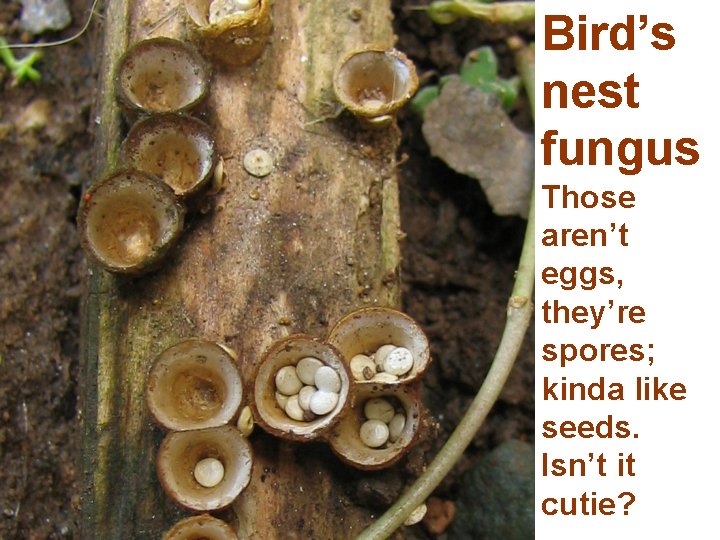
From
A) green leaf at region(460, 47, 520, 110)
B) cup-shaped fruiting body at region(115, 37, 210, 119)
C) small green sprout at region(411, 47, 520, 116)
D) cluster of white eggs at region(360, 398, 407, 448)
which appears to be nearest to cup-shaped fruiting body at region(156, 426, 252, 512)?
cluster of white eggs at region(360, 398, 407, 448)

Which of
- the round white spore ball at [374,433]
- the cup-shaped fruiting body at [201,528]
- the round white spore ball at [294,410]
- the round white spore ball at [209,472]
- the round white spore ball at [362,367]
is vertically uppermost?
the round white spore ball at [362,367]

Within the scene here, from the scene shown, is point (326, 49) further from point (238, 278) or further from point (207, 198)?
point (238, 278)

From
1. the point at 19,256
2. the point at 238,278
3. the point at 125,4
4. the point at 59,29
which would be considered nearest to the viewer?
the point at 238,278

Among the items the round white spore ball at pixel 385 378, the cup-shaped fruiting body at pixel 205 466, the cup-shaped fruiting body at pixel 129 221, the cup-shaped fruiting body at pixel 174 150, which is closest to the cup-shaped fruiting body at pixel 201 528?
the cup-shaped fruiting body at pixel 205 466

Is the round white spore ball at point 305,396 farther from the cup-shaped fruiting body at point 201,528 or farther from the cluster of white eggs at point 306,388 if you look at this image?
the cup-shaped fruiting body at point 201,528

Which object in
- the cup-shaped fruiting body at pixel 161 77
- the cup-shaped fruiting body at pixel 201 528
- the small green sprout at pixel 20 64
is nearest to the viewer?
the cup-shaped fruiting body at pixel 201 528

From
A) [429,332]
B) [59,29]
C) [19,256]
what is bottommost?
[429,332]
